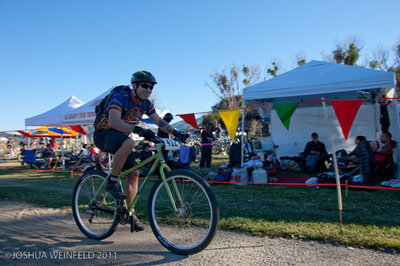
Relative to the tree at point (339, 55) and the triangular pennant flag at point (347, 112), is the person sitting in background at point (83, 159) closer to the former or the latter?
the triangular pennant flag at point (347, 112)

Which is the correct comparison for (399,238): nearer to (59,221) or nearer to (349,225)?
(349,225)

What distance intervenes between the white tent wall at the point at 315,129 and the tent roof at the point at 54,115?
9822 mm

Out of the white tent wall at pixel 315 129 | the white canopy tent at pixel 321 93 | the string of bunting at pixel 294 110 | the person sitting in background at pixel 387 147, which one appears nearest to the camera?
the string of bunting at pixel 294 110

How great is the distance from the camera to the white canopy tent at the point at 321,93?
24.6 feet

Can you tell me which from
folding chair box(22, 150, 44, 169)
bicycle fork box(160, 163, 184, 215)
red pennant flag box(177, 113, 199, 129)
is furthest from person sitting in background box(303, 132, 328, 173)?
folding chair box(22, 150, 44, 169)

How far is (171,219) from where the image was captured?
10.2 feet

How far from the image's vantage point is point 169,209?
9.36 feet

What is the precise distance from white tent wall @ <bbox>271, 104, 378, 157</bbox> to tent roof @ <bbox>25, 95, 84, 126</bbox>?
9822mm

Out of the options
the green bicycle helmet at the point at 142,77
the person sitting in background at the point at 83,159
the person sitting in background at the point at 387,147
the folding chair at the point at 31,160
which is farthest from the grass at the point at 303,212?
the folding chair at the point at 31,160

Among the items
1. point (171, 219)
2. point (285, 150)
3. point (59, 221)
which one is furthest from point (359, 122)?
point (59, 221)

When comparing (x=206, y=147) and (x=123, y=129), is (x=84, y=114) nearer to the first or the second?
(x=206, y=147)

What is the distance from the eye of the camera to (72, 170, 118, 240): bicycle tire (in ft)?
10.7

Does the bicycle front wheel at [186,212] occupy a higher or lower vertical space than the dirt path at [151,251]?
higher

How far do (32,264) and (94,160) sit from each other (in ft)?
30.3
